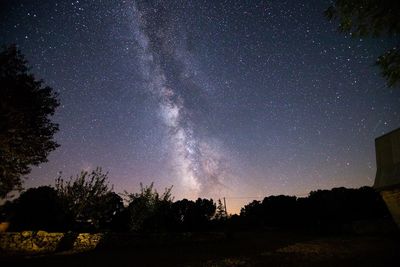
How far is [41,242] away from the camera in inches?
751

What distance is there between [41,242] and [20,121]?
7.94 m

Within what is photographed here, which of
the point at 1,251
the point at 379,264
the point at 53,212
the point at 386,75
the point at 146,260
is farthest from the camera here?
the point at 53,212

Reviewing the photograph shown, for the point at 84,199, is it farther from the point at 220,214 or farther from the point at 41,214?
the point at 220,214

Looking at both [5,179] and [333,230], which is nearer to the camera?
[5,179]

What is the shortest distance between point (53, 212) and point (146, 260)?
16.2m

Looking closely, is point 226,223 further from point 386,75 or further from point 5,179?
point 386,75

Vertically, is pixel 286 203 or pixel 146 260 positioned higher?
pixel 286 203

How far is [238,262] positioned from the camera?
1459 cm

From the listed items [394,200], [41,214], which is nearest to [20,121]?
[41,214]

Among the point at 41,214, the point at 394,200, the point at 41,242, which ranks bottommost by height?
the point at 394,200

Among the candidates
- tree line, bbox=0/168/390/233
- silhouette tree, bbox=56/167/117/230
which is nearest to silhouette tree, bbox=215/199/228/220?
Result: tree line, bbox=0/168/390/233

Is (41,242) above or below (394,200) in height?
above

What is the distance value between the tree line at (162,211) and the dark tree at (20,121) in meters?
9.31

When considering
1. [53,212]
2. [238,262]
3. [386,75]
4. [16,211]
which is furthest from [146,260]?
[16,211]
